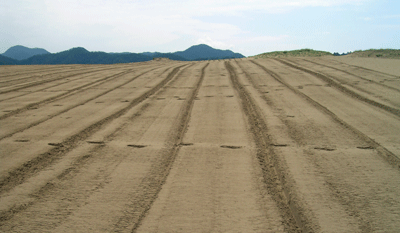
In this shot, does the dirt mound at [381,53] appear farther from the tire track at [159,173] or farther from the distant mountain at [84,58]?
the distant mountain at [84,58]

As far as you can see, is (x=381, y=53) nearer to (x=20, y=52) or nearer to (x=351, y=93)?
(x=351, y=93)

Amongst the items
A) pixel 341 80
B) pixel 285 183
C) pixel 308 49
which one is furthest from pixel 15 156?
pixel 308 49

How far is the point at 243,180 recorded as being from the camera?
9.86ft

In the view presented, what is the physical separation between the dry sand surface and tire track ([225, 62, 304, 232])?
0.05ft

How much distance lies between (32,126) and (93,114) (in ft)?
3.71

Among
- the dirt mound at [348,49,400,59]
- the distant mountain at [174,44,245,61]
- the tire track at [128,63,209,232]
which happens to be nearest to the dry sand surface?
the tire track at [128,63,209,232]

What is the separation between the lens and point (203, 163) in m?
3.42

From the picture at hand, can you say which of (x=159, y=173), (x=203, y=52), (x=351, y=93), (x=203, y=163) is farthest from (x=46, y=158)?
(x=203, y=52)

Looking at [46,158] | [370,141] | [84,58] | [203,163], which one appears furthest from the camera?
[84,58]

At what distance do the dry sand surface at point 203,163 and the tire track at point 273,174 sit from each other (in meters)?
0.01

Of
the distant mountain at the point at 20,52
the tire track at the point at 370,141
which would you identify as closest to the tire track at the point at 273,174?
the tire track at the point at 370,141

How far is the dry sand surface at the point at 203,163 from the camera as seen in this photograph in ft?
7.82

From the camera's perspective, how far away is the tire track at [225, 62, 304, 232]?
234 cm

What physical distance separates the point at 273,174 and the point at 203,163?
862mm
